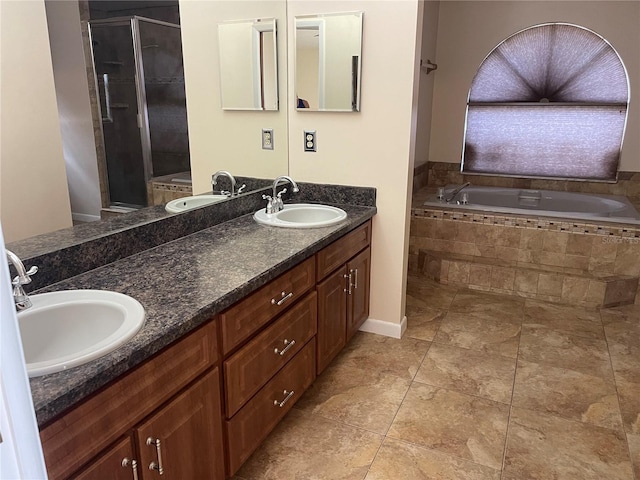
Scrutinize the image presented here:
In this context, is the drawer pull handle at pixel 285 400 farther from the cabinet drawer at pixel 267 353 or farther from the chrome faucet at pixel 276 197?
the chrome faucet at pixel 276 197

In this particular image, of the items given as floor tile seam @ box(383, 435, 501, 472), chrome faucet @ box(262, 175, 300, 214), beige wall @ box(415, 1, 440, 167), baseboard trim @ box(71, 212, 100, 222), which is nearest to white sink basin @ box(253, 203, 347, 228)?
chrome faucet @ box(262, 175, 300, 214)

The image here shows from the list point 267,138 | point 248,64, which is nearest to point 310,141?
point 267,138

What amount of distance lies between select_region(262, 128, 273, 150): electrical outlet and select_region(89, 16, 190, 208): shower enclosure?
2.04 feet

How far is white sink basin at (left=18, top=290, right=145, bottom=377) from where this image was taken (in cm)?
122

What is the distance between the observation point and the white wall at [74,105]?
142 cm

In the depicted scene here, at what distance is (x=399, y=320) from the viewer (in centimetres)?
280

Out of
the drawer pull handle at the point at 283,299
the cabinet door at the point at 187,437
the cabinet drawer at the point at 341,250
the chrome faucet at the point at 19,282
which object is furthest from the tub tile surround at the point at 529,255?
the chrome faucet at the point at 19,282

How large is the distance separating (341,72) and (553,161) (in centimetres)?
274

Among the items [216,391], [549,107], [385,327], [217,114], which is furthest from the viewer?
[549,107]

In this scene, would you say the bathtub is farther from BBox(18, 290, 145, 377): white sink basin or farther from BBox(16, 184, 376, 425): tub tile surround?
BBox(18, 290, 145, 377): white sink basin

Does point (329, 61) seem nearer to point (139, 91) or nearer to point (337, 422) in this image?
point (139, 91)

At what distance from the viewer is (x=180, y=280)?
152cm

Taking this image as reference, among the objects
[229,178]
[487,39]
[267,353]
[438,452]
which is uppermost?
[487,39]

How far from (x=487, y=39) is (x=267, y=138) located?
279 cm
